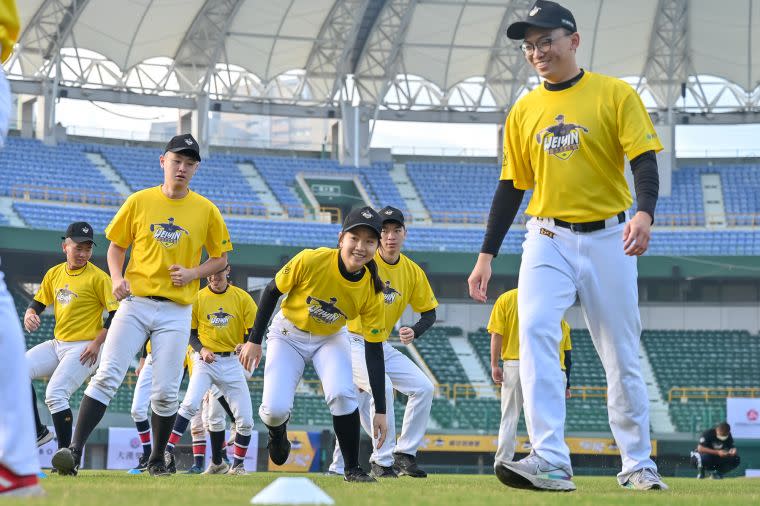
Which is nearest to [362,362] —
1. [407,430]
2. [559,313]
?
[407,430]

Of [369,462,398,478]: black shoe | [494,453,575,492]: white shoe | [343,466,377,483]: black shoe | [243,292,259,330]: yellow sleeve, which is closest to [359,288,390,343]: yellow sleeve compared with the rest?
[343,466,377,483]: black shoe

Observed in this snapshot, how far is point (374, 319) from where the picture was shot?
29.0 feet

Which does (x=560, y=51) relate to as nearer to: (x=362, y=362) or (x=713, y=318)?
(x=362, y=362)

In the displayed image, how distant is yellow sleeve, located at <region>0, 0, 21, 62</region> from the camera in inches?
196

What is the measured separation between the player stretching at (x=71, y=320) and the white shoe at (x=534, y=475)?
17.8ft

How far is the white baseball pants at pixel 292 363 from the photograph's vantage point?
28.9 ft

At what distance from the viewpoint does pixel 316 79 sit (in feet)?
131

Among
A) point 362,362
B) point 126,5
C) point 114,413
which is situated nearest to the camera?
point 362,362

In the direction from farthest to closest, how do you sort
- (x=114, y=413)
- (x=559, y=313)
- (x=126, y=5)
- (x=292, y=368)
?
(x=126, y=5) → (x=114, y=413) → (x=292, y=368) → (x=559, y=313)

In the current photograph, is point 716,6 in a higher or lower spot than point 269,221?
higher

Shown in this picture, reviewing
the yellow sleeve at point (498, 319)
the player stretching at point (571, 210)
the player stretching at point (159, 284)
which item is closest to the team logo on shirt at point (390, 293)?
the yellow sleeve at point (498, 319)

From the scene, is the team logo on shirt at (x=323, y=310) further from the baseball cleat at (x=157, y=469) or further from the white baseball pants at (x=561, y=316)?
the white baseball pants at (x=561, y=316)

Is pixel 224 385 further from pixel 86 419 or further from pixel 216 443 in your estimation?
pixel 86 419

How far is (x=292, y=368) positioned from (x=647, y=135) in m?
3.57
